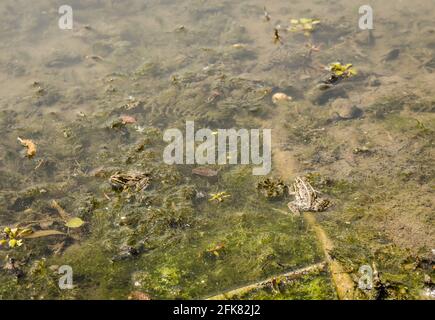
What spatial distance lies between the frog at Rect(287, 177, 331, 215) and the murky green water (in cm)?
10

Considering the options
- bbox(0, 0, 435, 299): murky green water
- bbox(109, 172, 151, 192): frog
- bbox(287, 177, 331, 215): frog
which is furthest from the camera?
bbox(109, 172, 151, 192): frog

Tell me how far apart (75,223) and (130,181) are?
85 centimetres

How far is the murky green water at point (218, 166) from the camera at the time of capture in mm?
3842

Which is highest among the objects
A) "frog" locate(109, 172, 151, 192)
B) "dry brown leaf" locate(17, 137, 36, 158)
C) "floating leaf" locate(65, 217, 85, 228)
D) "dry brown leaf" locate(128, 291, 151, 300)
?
"dry brown leaf" locate(128, 291, 151, 300)

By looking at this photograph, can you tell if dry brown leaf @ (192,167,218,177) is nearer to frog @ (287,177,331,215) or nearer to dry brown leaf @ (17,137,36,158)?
frog @ (287,177,331,215)

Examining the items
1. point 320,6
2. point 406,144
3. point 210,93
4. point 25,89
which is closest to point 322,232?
point 406,144

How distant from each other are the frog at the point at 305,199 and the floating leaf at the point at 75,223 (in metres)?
2.34

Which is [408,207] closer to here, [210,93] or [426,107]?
[426,107]
